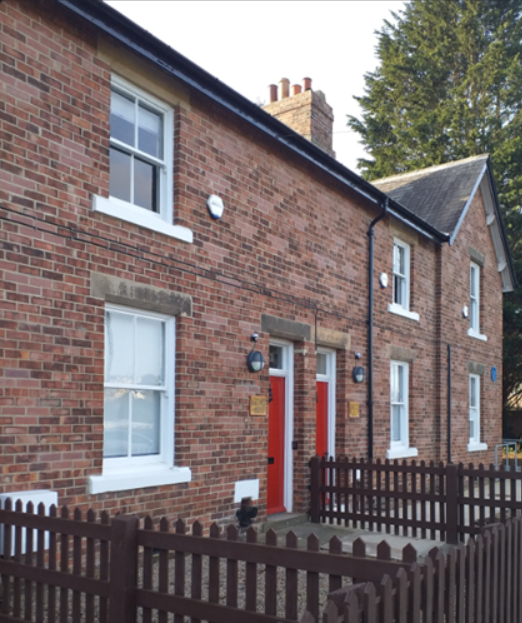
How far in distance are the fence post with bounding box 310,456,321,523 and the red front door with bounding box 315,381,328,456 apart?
0.97 metres

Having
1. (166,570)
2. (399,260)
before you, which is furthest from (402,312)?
(166,570)

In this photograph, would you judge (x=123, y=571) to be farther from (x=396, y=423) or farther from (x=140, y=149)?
(x=396, y=423)

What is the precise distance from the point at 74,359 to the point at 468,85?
25.6m

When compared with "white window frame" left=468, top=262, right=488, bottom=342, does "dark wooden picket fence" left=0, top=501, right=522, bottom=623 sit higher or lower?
lower

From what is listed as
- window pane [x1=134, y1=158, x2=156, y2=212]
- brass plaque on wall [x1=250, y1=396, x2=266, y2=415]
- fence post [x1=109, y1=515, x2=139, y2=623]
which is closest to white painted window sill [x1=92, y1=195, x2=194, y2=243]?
window pane [x1=134, y1=158, x2=156, y2=212]

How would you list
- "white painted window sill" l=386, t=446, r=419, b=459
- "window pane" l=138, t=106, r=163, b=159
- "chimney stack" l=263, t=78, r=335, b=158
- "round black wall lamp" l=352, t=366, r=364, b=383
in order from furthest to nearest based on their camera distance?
"chimney stack" l=263, t=78, r=335, b=158 < "white painted window sill" l=386, t=446, r=419, b=459 < "round black wall lamp" l=352, t=366, r=364, b=383 < "window pane" l=138, t=106, r=163, b=159

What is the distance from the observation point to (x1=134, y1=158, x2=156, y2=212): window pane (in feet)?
25.0

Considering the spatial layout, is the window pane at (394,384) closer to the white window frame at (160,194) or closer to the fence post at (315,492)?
the fence post at (315,492)

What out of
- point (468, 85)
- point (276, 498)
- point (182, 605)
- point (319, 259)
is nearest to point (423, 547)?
point (276, 498)

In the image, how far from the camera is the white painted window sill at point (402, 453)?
12516 millimetres

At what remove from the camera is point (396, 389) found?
1353 cm

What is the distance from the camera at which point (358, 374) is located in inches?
456

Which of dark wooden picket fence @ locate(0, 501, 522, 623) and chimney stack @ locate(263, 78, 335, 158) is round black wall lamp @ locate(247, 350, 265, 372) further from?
chimney stack @ locate(263, 78, 335, 158)

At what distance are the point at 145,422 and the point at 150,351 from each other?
2.62 ft
